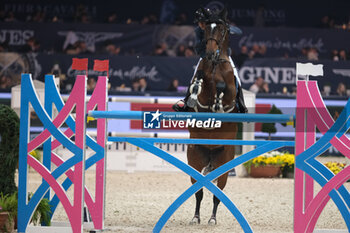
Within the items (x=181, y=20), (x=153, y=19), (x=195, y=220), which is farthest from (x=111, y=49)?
(x=195, y=220)

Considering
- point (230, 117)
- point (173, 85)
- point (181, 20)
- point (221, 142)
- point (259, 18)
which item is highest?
point (259, 18)

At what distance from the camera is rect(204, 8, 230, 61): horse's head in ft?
19.8

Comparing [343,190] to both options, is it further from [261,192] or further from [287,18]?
[287,18]

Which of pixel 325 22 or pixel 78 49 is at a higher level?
pixel 325 22

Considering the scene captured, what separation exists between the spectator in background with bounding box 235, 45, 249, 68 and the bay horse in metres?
6.93

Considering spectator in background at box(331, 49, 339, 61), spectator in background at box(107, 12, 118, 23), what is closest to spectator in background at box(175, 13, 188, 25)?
spectator in background at box(107, 12, 118, 23)

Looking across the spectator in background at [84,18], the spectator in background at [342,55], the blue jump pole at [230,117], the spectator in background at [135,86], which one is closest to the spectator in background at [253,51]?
the spectator in background at [342,55]

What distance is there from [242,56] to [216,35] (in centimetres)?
757

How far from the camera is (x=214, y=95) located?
6.10 m

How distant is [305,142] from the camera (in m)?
4.27

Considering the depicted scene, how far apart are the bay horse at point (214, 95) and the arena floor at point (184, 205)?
1.54ft

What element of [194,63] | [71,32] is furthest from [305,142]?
[71,32]

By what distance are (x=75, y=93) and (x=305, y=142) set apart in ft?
5.50

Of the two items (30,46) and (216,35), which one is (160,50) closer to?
(30,46)
